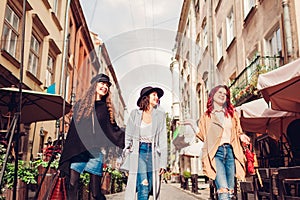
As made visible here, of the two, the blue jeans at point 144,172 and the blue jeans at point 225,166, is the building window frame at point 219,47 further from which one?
the blue jeans at point 144,172

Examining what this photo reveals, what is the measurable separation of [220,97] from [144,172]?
1263 millimetres

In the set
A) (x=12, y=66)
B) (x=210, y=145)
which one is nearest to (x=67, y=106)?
(x=12, y=66)

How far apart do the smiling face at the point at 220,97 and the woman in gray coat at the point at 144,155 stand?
0.73m

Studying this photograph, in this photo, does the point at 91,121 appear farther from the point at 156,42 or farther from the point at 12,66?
the point at 12,66

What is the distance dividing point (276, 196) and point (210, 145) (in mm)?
1825

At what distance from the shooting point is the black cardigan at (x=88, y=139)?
3840mm

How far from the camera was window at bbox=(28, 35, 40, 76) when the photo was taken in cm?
1244

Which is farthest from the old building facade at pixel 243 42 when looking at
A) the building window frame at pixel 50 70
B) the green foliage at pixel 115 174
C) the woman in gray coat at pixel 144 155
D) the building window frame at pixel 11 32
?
the building window frame at pixel 50 70

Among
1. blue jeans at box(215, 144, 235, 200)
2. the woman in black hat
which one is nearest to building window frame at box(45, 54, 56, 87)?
the woman in black hat

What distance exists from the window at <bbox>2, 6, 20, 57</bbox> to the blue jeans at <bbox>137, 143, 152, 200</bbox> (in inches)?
283

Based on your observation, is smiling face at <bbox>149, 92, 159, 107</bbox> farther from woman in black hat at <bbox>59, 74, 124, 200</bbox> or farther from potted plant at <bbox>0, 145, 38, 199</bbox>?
potted plant at <bbox>0, 145, 38, 199</bbox>

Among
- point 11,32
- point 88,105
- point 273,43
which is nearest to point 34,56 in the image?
point 11,32

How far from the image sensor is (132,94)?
229 inches

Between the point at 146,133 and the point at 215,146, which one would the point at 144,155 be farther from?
the point at 215,146
